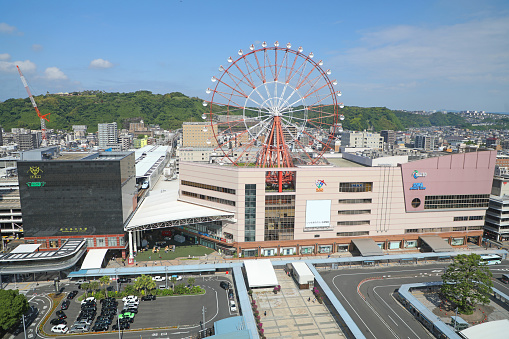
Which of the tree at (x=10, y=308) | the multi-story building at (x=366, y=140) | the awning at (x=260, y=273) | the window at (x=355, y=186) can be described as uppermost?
the multi-story building at (x=366, y=140)

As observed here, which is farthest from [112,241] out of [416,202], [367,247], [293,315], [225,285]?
[416,202]

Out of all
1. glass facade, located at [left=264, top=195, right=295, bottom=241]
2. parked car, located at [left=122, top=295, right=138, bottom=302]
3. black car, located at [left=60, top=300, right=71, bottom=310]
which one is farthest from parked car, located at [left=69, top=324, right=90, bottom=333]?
glass facade, located at [left=264, top=195, right=295, bottom=241]

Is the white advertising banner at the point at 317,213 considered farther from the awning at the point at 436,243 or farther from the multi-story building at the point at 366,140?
the multi-story building at the point at 366,140

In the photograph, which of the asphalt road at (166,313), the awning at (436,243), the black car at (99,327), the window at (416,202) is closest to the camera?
the asphalt road at (166,313)

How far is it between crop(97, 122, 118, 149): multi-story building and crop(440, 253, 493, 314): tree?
603ft

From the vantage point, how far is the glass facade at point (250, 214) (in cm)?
5481

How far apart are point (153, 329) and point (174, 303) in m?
5.64

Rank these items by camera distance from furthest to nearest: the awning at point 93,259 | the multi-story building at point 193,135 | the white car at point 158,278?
the multi-story building at point 193,135, the awning at point 93,259, the white car at point 158,278

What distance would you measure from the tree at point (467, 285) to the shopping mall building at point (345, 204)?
15347 mm

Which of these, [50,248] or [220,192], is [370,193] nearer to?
[220,192]

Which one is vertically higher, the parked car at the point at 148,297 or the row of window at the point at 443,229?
the row of window at the point at 443,229

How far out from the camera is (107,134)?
19325 centimetres

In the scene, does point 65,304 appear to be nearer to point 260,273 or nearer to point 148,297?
point 148,297

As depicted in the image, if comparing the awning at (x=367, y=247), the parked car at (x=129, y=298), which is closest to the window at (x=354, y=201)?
the awning at (x=367, y=247)
